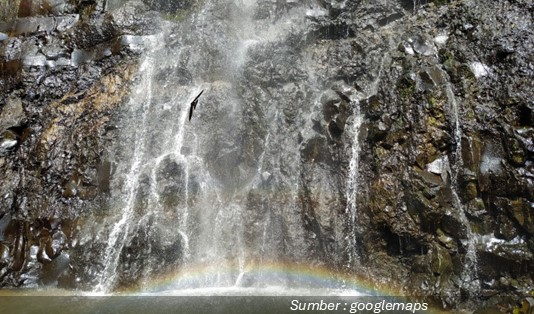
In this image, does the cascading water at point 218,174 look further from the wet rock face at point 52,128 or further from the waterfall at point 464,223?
the waterfall at point 464,223

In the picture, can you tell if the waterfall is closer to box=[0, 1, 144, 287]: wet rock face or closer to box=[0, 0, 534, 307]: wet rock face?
box=[0, 0, 534, 307]: wet rock face

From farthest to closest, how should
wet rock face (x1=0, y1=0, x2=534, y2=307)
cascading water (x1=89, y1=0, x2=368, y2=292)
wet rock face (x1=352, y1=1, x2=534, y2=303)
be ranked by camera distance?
cascading water (x1=89, y1=0, x2=368, y2=292) < wet rock face (x1=0, y1=0, x2=534, y2=307) < wet rock face (x1=352, y1=1, x2=534, y2=303)

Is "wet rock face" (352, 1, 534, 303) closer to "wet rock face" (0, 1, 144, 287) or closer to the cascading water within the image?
the cascading water

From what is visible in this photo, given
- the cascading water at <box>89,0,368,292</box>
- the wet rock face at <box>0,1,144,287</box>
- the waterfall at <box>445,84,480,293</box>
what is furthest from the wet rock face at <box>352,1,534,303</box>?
the wet rock face at <box>0,1,144,287</box>

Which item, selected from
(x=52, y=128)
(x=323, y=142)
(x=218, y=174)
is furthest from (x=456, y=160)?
(x=52, y=128)

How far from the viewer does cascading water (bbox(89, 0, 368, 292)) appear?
1045cm

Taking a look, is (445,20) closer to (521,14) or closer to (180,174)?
Result: (521,14)

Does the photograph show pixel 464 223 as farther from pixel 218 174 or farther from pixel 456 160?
pixel 218 174

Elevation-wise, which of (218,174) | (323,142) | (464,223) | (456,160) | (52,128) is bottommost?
(464,223)

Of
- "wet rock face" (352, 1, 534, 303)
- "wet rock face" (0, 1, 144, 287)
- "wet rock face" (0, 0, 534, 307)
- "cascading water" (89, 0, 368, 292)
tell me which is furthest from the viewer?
"wet rock face" (0, 1, 144, 287)

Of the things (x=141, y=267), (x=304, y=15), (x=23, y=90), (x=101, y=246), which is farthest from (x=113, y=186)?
(x=304, y=15)

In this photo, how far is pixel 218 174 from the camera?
11.4 metres

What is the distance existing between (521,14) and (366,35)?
3.72 meters

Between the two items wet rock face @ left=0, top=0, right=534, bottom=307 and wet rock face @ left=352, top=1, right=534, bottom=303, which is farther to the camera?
wet rock face @ left=0, top=0, right=534, bottom=307
